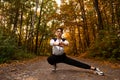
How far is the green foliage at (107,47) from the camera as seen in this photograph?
52.6 feet

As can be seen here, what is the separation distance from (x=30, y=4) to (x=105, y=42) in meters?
16.1

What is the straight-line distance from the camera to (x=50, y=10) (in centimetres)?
4222

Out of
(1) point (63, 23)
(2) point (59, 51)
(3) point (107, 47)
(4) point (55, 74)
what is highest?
(1) point (63, 23)

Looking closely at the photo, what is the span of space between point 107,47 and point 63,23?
65.5ft

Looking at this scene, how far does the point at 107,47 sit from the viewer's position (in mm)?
17359

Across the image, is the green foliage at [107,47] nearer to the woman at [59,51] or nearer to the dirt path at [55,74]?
the dirt path at [55,74]

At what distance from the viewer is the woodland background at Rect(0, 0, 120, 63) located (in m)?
16.4

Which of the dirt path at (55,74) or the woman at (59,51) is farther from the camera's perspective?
the woman at (59,51)

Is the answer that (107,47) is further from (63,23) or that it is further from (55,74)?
(63,23)

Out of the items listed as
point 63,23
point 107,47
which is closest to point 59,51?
point 107,47

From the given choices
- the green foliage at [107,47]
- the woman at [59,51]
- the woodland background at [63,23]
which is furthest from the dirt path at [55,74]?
the green foliage at [107,47]

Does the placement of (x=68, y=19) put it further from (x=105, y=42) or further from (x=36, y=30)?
(x=105, y=42)

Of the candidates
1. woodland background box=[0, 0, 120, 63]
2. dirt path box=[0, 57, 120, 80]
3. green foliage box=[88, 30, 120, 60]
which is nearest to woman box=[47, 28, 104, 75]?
dirt path box=[0, 57, 120, 80]

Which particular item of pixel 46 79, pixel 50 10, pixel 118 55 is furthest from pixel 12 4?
pixel 46 79
